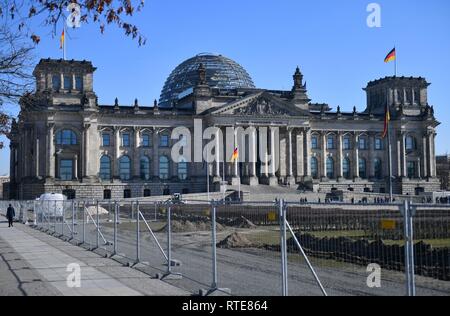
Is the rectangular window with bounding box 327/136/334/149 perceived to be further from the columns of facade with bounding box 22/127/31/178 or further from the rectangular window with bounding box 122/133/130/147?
the columns of facade with bounding box 22/127/31/178

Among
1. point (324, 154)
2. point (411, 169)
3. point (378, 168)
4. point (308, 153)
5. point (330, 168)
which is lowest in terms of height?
point (411, 169)

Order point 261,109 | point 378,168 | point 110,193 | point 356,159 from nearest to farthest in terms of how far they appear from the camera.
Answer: point 110,193 < point 261,109 < point 356,159 < point 378,168

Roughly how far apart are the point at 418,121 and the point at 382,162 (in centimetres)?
1040

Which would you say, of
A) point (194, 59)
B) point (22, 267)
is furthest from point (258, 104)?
point (22, 267)

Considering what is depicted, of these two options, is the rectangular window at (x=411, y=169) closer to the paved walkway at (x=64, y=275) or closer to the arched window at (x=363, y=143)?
the arched window at (x=363, y=143)

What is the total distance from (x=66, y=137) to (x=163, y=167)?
54.8 ft

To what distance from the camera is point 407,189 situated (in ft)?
376

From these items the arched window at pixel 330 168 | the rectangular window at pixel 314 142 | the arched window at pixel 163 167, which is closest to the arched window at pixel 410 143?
the arched window at pixel 330 168

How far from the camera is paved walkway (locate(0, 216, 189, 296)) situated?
602 inches

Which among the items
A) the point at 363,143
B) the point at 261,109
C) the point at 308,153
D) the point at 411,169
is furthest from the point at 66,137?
the point at 411,169

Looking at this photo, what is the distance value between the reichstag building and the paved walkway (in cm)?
6138

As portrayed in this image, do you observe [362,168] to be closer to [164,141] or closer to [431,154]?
[431,154]

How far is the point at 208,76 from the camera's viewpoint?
393 feet
